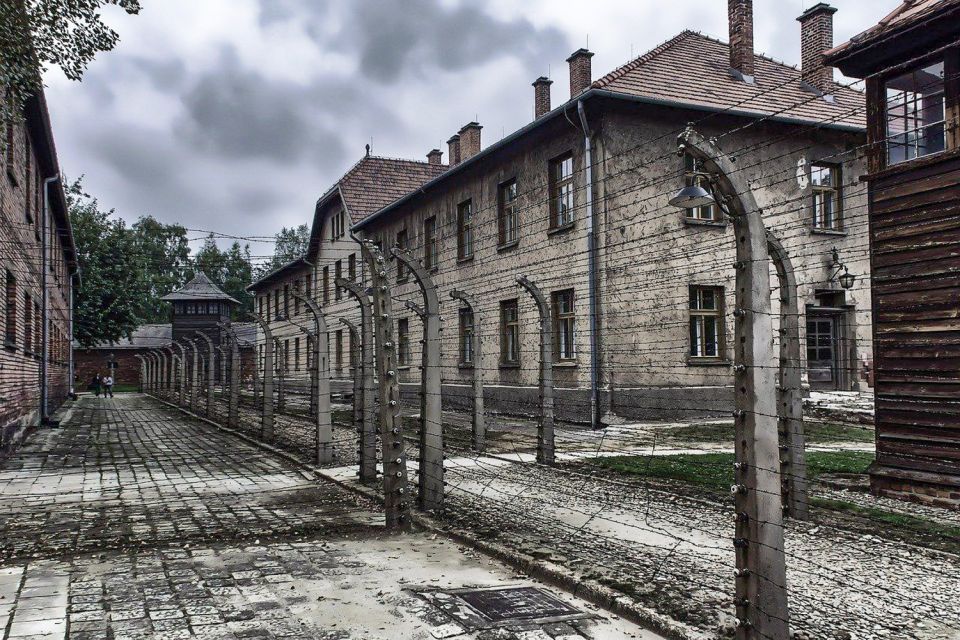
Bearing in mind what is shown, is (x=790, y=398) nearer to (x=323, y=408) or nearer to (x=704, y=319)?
(x=323, y=408)

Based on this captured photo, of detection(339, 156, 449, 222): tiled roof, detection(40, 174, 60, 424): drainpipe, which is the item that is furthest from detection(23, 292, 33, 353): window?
detection(339, 156, 449, 222): tiled roof

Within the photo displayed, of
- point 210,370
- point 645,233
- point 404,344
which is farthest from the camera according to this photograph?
point 404,344

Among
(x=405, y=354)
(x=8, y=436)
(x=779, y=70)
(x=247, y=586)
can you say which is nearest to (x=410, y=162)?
(x=405, y=354)

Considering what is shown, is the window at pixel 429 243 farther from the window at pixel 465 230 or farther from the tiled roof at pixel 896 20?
the tiled roof at pixel 896 20

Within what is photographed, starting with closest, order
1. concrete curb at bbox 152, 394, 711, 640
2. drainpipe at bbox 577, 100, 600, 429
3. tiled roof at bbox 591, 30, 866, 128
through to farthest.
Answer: concrete curb at bbox 152, 394, 711, 640 → drainpipe at bbox 577, 100, 600, 429 → tiled roof at bbox 591, 30, 866, 128

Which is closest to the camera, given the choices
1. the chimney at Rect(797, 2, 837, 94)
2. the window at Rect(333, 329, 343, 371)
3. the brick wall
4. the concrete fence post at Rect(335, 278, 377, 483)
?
the concrete fence post at Rect(335, 278, 377, 483)

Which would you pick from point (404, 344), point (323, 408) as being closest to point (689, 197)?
point (323, 408)

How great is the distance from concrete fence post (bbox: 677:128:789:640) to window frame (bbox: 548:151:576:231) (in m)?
15.3

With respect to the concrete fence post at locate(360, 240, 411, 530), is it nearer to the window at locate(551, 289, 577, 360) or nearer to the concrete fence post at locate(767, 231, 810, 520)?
the concrete fence post at locate(767, 231, 810, 520)

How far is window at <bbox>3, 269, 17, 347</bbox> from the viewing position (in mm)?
14617

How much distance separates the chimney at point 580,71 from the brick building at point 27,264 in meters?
12.9

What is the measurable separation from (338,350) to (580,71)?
1822cm

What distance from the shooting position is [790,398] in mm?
7027

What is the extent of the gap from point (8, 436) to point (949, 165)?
1438 cm
